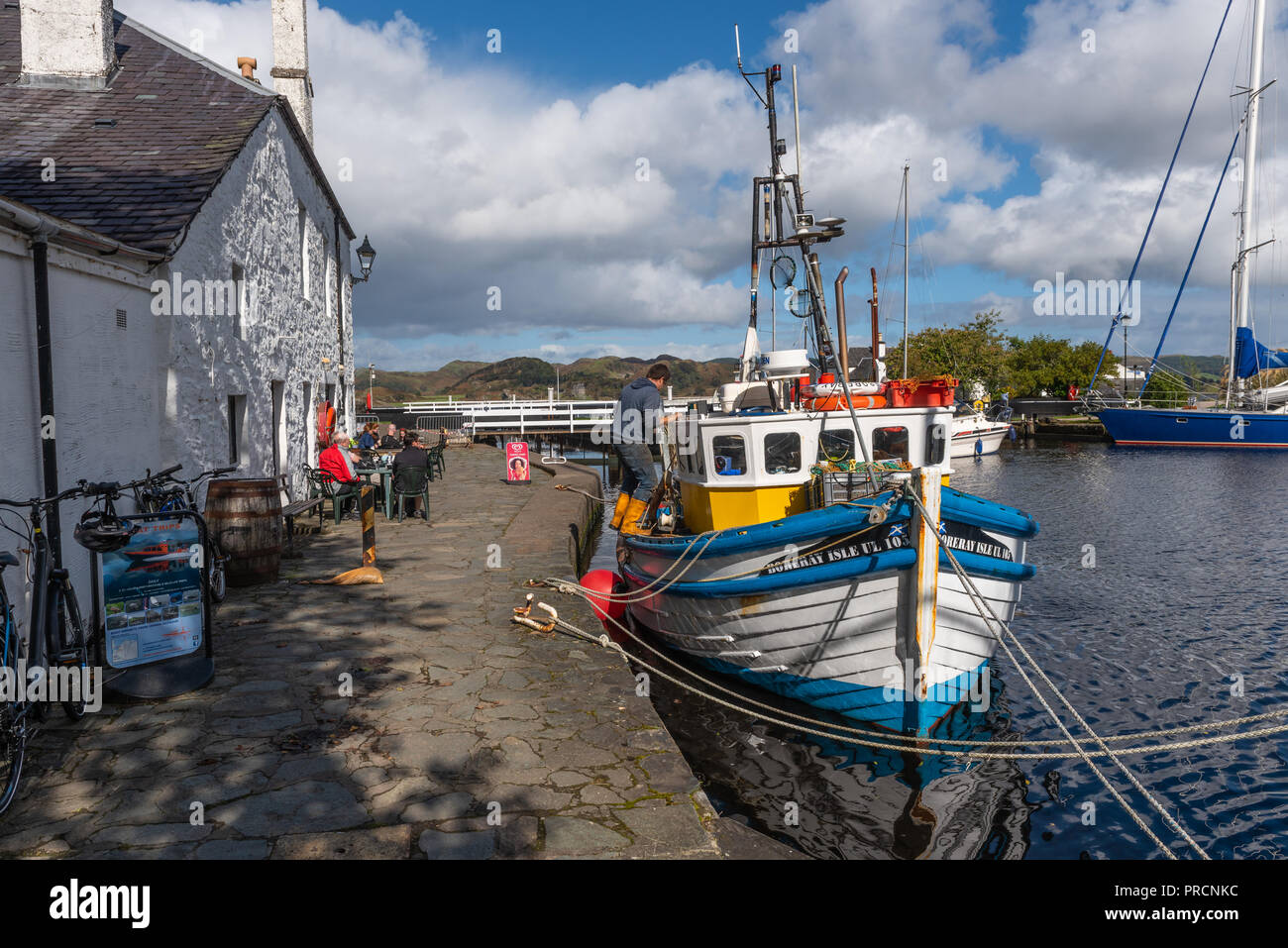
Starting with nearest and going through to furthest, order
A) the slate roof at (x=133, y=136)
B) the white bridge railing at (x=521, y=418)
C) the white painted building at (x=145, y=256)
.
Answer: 1. the white painted building at (x=145, y=256)
2. the slate roof at (x=133, y=136)
3. the white bridge railing at (x=521, y=418)

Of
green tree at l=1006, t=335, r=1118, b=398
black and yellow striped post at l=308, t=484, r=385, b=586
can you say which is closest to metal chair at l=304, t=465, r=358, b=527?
black and yellow striped post at l=308, t=484, r=385, b=586

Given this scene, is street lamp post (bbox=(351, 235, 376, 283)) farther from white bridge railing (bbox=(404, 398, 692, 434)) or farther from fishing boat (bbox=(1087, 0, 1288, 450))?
fishing boat (bbox=(1087, 0, 1288, 450))

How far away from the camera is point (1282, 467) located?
102 feet

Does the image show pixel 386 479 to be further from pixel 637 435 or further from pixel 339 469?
pixel 637 435

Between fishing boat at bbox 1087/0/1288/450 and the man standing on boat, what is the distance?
3496 centimetres

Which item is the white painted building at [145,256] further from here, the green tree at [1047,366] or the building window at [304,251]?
the green tree at [1047,366]

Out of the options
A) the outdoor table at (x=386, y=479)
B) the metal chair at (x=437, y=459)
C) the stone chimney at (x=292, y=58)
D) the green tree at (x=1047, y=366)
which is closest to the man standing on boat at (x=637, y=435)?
the outdoor table at (x=386, y=479)

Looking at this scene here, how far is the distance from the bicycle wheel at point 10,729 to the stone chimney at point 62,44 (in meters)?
9.76

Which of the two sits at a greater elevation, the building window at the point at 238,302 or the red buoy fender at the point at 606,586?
the building window at the point at 238,302

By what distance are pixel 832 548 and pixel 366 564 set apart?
5.08 metres

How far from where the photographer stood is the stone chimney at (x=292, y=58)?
17.1 meters

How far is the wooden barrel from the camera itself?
Result: 315 inches
